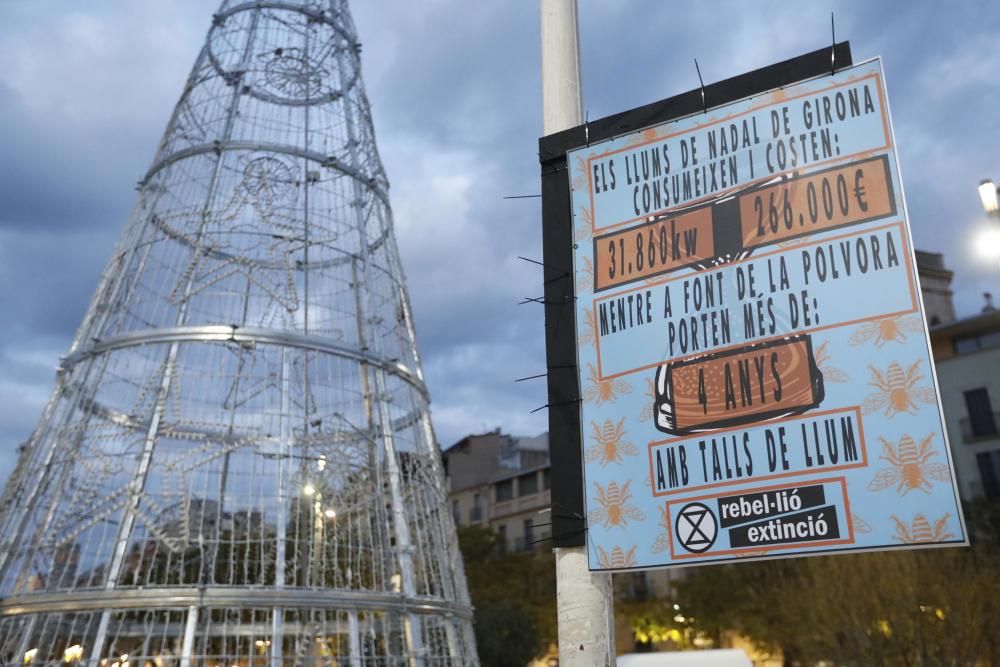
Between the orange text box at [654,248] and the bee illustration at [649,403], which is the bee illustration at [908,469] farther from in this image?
the orange text box at [654,248]

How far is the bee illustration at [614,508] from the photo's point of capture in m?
6.35

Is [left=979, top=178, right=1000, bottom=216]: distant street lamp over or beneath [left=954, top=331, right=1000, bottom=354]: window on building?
beneath

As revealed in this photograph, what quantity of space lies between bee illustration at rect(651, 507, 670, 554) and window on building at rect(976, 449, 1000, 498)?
108 ft

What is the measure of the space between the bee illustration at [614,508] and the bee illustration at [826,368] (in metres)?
1.71

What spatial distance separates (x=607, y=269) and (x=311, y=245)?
819 cm

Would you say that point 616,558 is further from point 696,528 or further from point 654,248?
point 654,248

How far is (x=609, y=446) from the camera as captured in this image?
6660 millimetres

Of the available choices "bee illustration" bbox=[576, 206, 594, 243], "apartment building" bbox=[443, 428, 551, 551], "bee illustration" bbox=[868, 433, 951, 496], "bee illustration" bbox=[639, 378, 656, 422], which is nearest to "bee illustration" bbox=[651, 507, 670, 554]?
"bee illustration" bbox=[639, 378, 656, 422]

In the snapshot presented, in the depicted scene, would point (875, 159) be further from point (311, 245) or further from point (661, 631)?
point (661, 631)

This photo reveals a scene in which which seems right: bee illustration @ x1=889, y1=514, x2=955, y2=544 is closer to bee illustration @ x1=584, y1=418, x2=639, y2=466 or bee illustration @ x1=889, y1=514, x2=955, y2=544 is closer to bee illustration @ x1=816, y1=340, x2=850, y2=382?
bee illustration @ x1=816, y1=340, x2=850, y2=382

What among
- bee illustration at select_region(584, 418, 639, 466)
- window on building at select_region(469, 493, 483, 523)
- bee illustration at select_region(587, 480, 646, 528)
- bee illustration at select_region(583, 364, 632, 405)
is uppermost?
window on building at select_region(469, 493, 483, 523)

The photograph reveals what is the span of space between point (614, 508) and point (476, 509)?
49427mm

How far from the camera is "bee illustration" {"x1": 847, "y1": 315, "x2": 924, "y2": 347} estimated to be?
219 inches

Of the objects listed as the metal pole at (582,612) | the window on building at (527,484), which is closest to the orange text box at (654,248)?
the metal pole at (582,612)
